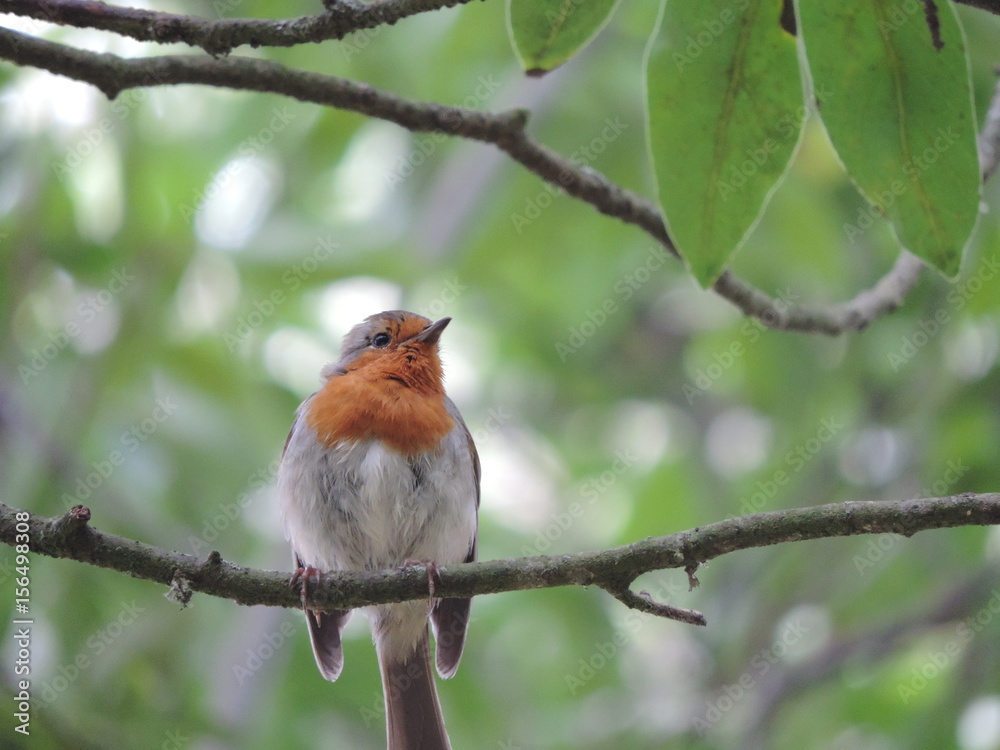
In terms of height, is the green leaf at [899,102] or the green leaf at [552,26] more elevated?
the green leaf at [552,26]

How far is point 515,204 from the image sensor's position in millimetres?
5719

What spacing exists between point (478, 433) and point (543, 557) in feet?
14.6

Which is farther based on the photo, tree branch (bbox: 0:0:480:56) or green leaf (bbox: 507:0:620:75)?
tree branch (bbox: 0:0:480:56)

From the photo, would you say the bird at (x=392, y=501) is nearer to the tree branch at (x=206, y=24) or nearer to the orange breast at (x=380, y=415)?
the orange breast at (x=380, y=415)

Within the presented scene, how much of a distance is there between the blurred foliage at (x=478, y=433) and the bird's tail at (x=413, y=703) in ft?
2.35

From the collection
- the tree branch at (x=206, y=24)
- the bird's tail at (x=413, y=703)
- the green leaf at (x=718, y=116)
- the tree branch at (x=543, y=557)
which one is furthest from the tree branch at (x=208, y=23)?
the bird's tail at (x=413, y=703)

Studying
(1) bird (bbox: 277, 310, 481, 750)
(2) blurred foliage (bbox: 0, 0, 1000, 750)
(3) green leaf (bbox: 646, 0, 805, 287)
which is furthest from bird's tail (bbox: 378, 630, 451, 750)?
(3) green leaf (bbox: 646, 0, 805, 287)

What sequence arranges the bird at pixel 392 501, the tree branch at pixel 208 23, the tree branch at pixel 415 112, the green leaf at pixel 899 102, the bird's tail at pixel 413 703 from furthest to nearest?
1. the bird's tail at pixel 413 703
2. the bird at pixel 392 501
3. the tree branch at pixel 415 112
4. the tree branch at pixel 208 23
5. the green leaf at pixel 899 102

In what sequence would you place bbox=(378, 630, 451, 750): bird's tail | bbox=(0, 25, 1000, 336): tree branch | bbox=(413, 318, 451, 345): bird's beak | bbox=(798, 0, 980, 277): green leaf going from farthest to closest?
1. bbox=(413, 318, 451, 345): bird's beak
2. bbox=(378, 630, 451, 750): bird's tail
3. bbox=(0, 25, 1000, 336): tree branch
4. bbox=(798, 0, 980, 277): green leaf

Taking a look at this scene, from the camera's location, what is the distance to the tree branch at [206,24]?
2.25m

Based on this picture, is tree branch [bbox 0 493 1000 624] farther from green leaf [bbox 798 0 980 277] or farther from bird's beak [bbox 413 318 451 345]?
bird's beak [bbox 413 318 451 345]

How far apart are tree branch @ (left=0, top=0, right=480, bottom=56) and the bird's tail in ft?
9.67

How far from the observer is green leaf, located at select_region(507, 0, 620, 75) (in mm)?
2082

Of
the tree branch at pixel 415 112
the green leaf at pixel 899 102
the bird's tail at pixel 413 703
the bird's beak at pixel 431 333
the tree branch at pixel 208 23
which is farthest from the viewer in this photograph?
the bird's beak at pixel 431 333
